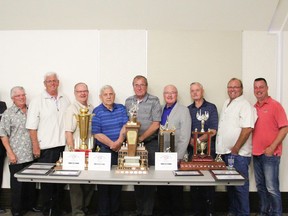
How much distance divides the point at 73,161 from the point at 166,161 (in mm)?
881

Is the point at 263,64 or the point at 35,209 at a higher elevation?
the point at 263,64

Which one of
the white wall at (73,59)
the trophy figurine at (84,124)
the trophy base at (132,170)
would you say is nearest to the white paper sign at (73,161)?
the trophy figurine at (84,124)

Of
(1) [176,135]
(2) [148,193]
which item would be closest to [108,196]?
(2) [148,193]

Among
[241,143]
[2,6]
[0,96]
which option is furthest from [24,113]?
[241,143]

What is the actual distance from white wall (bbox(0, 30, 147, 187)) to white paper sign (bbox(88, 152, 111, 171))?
1224 millimetres

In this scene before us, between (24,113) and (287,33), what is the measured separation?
3.44 m

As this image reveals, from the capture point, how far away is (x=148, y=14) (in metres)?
3.63

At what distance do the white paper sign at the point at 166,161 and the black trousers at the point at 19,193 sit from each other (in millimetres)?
1693

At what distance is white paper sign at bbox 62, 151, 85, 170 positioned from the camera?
2.71 metres

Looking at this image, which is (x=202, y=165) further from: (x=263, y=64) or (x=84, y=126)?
(x=263, y=64)

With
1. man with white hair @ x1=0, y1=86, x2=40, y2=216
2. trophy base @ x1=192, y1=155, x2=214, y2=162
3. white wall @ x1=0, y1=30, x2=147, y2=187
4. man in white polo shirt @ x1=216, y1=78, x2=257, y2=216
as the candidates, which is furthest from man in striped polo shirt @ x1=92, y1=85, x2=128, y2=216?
man in white polo shirt @ x1=216, y1=78, x2=257, y2=216

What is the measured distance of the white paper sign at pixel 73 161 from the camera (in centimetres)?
271

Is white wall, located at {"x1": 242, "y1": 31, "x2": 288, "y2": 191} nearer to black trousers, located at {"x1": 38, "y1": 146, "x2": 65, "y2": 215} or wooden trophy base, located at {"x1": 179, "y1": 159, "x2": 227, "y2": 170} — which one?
wooden trophy base, located at {"x1": 179, "y1": 159, "x2": 227, "y2": 170}

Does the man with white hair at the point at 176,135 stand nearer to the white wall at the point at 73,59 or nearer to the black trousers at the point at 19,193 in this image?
the white wall at the point at 73,59
